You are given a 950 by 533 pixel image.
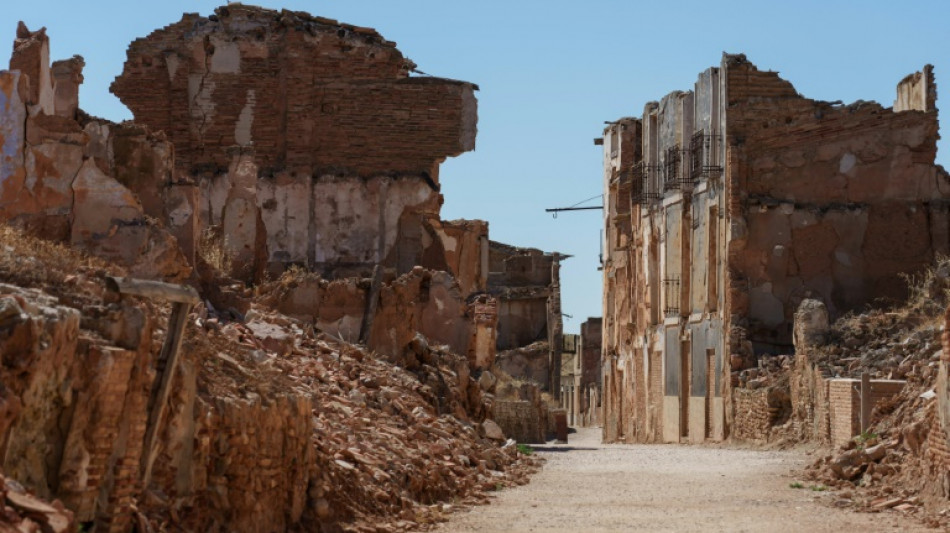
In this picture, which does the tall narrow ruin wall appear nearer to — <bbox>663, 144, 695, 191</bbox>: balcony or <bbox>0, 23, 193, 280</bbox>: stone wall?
<bbox>663, 144, 695, 191</bbox>: balcony

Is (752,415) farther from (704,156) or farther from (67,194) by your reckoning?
(67,194)

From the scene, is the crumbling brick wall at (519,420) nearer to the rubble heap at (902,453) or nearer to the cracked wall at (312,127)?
the cracked wall at (312,127)

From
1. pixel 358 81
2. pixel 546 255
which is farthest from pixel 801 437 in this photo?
pixel 546 255

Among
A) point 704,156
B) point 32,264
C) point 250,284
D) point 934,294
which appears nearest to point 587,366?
point 704,156

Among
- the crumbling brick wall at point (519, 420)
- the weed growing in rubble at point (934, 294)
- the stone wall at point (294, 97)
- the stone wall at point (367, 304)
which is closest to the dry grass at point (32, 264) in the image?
the stone wall at point (367, 304)

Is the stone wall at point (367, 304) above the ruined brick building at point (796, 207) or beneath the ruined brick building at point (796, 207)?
beneath

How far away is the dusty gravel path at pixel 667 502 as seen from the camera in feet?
45.8

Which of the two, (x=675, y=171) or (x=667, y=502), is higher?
(x=675, y=171)

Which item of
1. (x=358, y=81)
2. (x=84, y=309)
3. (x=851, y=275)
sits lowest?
(x=84, y=309)

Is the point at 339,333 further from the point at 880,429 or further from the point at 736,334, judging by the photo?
the point at 736,334

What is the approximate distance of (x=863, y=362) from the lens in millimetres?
26234

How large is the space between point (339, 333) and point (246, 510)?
38.0ft

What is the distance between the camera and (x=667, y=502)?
1628cm

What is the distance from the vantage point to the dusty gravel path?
45.8 ft
